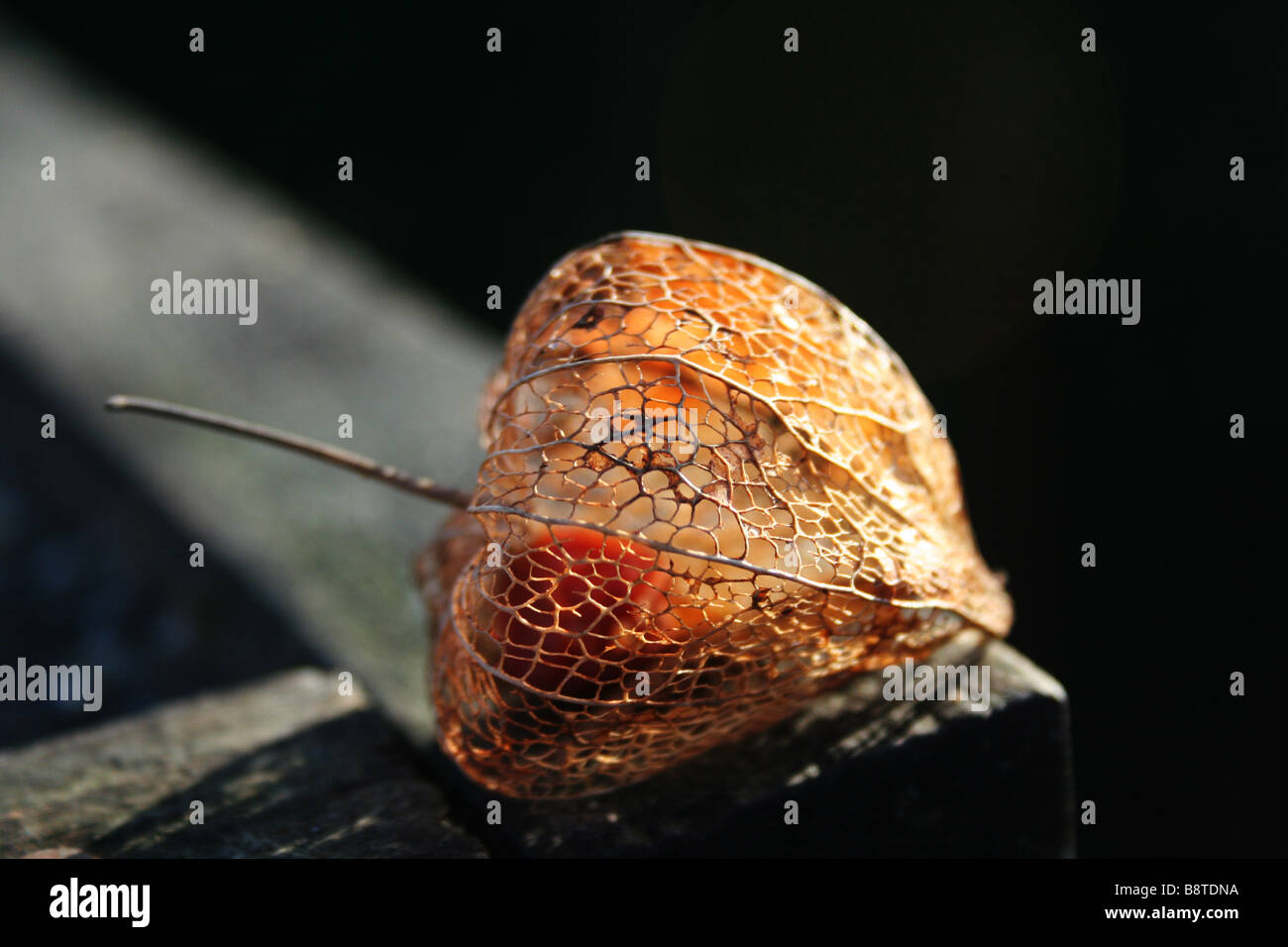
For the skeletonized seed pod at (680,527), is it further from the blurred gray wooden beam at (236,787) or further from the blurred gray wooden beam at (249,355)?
the blurred gray wooden beam at (249,355)

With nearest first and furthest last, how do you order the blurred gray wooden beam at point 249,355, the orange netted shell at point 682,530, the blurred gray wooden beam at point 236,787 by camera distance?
the orange netted shell at point 682,530 < the blurred gray wooden beam at point 236,787 < the blurred gray wooden beam at point 249,355

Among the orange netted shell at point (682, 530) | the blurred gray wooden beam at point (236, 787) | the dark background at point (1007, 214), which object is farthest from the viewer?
the dark background at point (1007, 214)

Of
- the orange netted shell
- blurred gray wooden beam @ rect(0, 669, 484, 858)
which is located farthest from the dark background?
blurred gray wooden beam @ rect(0, 669, 484, 858)

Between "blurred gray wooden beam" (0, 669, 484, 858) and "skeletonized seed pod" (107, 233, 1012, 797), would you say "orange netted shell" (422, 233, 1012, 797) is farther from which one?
"blurred gray wooden beam" (0, 669, 484, 858)

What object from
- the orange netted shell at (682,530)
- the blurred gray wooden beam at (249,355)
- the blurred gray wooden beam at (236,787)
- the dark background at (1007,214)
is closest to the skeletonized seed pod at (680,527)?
the orange netted shell at (682,530)

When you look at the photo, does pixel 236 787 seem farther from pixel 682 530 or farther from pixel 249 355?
pixel 249 355
